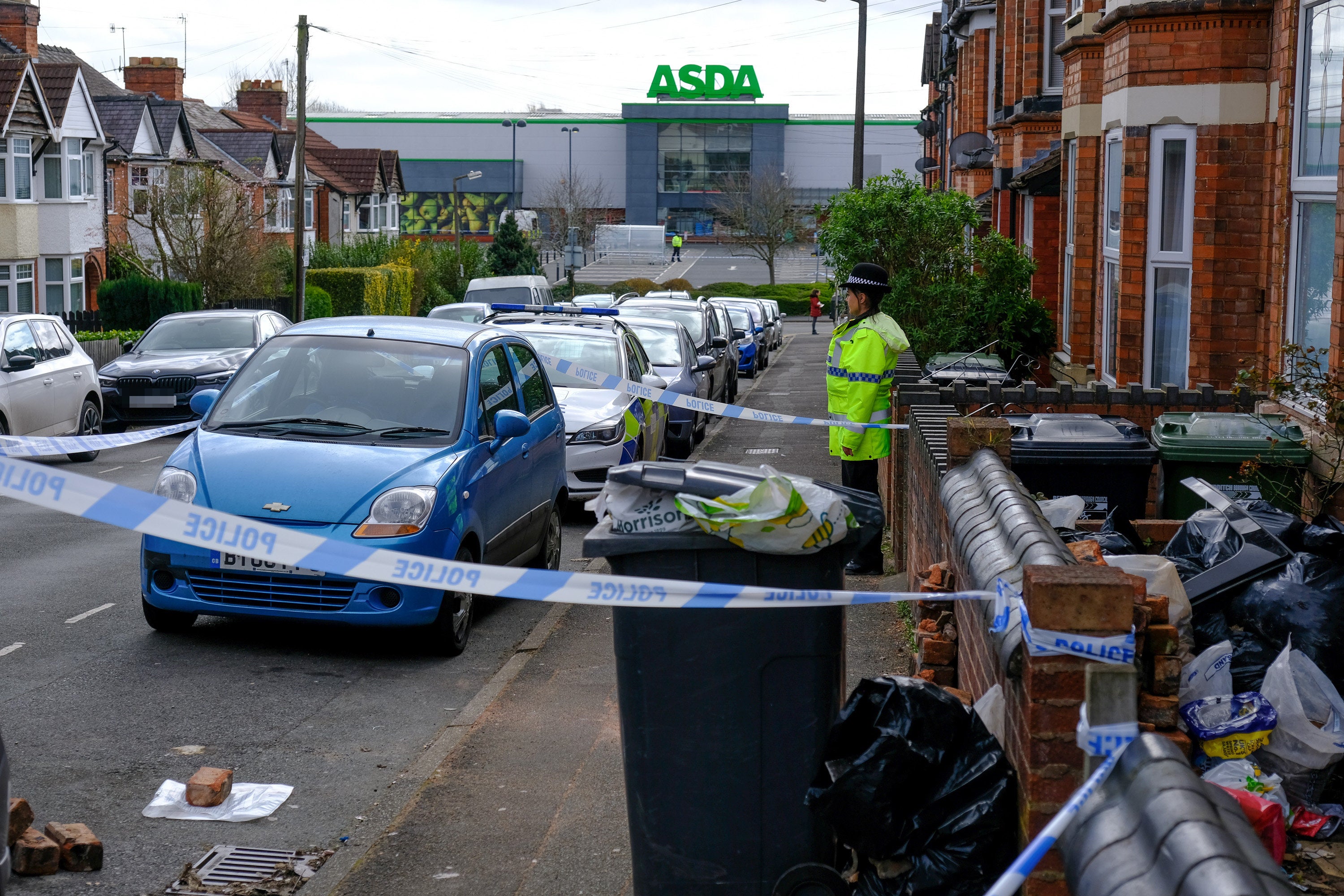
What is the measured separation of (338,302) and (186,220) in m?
8.54

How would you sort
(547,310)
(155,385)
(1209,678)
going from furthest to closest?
1. (155,385)
2. (547,310)
3. (1209,678)

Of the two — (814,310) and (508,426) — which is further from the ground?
(814,310)

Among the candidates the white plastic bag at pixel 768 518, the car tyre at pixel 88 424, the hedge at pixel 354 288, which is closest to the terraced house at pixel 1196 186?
the white plastic bag at pixel 768 518

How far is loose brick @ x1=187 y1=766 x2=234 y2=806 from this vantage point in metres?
5.31

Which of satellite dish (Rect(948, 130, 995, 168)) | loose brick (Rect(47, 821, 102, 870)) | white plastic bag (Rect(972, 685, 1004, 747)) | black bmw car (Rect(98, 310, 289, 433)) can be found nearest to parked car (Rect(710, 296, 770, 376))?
satellite dish (Rect(948, 130, 995, 168))

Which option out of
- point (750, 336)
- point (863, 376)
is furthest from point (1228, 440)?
point (750, 336)

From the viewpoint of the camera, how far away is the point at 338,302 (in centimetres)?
4247

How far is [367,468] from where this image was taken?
294 inches

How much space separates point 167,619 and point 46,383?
31.1ft

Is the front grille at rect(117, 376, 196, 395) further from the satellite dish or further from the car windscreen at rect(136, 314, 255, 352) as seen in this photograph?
the satellite dish

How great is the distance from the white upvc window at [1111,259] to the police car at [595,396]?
405 centimetres

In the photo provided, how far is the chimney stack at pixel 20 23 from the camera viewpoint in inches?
1580

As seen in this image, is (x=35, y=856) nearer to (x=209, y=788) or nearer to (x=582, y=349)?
(x=209, y=788)

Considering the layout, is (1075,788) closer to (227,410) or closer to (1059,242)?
(227,410)
